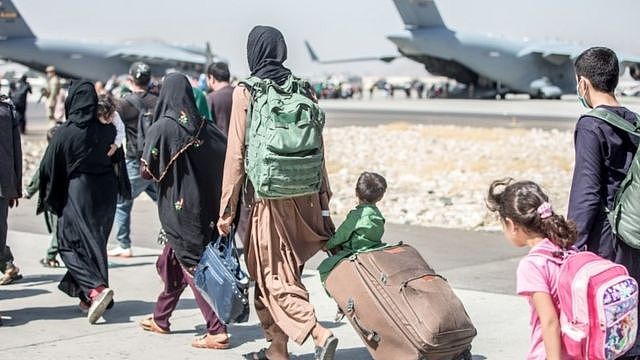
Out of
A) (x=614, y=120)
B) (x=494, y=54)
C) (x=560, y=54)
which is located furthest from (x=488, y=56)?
(x=614, y=120)

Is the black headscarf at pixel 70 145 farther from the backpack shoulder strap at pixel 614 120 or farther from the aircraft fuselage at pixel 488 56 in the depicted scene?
the aircraft fuselage at pixel 488 56

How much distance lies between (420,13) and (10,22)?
25484 mm

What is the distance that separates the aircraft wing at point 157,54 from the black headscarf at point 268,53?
6228cm

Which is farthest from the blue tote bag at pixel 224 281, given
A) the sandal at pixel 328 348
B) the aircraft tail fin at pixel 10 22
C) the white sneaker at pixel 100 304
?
the aircraft tail fin at pixel 10 22

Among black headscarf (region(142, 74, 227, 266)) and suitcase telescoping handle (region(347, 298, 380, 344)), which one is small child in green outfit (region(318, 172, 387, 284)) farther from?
black headscarf (region(142, 74, 227, 266))

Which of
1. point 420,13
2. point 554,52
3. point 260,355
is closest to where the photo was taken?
point 260,355

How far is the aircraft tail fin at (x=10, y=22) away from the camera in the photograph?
63.5 m

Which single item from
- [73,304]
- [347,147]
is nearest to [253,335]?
[73,304]

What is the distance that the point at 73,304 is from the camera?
7797mm

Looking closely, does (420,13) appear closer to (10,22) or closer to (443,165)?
(10,22)

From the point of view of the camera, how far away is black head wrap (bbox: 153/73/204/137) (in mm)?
6469

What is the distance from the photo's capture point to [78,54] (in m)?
66.7

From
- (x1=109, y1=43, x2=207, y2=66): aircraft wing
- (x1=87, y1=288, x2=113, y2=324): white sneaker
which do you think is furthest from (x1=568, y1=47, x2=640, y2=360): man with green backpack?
(x1=109, y1=43, x2=207, y2=66): aircraft wing

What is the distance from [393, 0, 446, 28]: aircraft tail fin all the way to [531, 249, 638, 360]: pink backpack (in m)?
62.3
